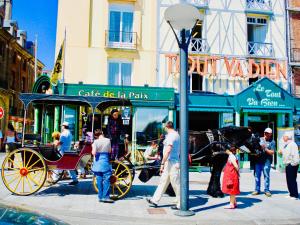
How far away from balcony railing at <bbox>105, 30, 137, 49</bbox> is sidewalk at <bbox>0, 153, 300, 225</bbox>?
10.2 metres

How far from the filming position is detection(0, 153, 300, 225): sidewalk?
640cm

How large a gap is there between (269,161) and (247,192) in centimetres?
115

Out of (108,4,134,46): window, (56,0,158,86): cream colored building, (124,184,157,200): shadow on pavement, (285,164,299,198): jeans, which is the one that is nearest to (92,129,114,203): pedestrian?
(124,184,157,200): shadow on pavement

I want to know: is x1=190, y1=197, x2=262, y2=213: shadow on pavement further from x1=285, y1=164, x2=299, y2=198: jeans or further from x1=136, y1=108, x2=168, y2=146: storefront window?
x1=136, y1=108, x2=168, y2=146: storefront window

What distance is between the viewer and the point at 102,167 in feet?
25.0

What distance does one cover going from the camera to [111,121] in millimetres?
8695

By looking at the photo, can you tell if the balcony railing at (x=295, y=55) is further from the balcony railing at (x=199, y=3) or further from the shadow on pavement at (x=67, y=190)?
the shadow on pavement at (x=67, y=190)

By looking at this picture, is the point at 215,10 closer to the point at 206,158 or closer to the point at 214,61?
the point at 214,61

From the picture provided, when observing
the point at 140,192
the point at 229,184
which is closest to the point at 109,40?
the point at 140,192

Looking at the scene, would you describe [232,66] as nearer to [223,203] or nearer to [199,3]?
[199,3]

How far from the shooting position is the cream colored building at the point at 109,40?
17.9 metres

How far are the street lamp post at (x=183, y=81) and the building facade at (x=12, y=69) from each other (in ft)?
90.1

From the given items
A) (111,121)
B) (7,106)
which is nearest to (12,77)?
(7,106)

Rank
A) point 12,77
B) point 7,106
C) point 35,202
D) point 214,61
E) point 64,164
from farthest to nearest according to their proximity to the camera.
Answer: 1. point 12,77
2. point 7,106
3. point 214,61
4. point 64,164
5. point 35,202
